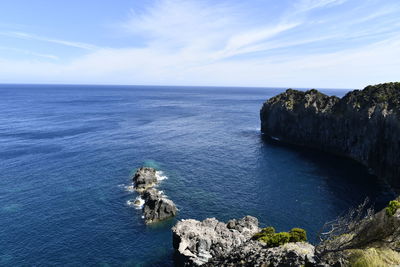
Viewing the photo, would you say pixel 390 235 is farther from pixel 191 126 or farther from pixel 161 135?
pixel 191 126

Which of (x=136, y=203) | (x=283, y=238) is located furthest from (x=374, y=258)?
(x=136, y=203)

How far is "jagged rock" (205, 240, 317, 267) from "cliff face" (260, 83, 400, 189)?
56.3 metres

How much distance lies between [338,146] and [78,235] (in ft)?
288

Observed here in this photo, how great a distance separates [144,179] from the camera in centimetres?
7469

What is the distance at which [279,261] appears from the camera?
86.7 feet

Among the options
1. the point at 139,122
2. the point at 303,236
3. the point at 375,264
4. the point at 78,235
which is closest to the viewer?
the point at 375,264

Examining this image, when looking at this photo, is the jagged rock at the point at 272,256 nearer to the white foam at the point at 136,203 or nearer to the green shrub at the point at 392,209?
the green shrub at the point at 392,209

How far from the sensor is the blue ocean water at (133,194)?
169 feet

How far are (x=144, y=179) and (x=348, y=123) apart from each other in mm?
71807

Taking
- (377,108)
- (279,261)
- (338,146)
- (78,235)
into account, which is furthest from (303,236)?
(338,146)

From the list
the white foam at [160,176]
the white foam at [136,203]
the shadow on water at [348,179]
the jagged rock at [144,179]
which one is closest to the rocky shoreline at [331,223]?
the shadow on water at [348,179]

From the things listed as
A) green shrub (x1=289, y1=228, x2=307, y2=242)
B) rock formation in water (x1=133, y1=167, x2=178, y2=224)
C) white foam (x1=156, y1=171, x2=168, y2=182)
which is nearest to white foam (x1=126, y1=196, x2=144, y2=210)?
rock formation in water (x1=133, y1=167, x2=178, y2=224)

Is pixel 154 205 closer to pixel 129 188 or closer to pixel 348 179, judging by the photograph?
pixel 129 188

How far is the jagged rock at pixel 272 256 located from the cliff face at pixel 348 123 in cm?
5630
